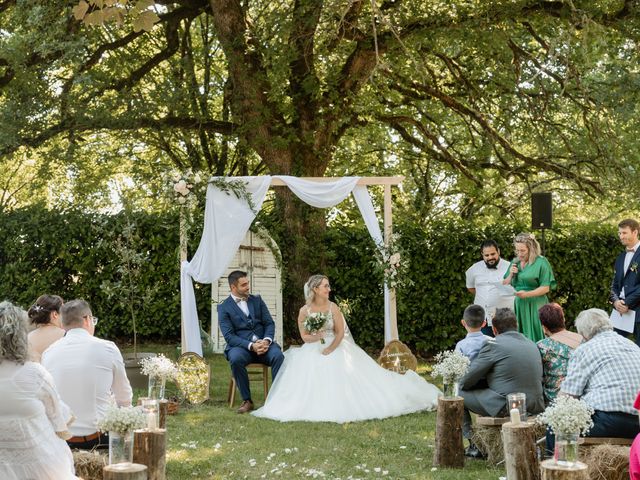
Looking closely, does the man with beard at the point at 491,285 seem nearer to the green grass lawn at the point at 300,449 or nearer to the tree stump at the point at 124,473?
the green grass lawn at the point at 300,449

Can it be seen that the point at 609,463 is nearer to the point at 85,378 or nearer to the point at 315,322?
the point at 85,378

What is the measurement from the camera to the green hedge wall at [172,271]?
1164cm

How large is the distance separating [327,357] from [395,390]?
0.72 m

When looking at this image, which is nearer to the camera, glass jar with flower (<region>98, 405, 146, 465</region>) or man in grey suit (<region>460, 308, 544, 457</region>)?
glass jar with flower (<region>98, 405, 146, 465</region>)

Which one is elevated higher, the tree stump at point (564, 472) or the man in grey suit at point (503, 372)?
the man in grey suit at point (503, 372)

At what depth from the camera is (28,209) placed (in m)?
11.8

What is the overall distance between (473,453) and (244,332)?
3217 millimetres

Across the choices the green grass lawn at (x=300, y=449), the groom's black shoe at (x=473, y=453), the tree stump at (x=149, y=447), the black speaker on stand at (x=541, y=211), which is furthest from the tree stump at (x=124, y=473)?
the black speaker on stand at (x=541, y=211)

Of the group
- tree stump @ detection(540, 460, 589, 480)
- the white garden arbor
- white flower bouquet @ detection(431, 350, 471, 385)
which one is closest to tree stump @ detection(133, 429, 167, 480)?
white flower bouquet @ detection(431, 350, 471, 385)

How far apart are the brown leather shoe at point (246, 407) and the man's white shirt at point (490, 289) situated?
2655 mm

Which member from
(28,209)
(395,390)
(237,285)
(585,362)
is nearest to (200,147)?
(28,209)

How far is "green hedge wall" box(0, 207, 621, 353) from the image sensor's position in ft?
38.2

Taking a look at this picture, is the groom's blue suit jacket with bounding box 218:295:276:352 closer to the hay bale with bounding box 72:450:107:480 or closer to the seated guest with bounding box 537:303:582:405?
the seated guest with bounding box 537:303:582:405

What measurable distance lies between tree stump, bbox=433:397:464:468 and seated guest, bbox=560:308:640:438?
0.93m
